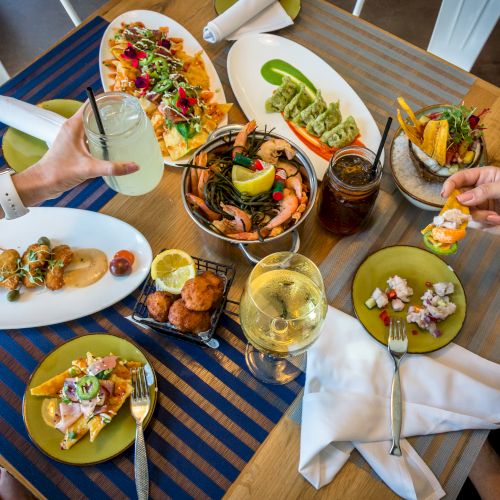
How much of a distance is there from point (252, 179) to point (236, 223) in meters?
Answer: 0.13

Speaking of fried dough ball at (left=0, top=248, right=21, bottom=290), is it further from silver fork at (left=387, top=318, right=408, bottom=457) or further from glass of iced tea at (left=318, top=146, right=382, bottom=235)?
silver fork at (left=387, top=318, right=408, bottom=457)

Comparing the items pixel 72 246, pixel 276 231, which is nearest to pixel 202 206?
pixel 276 231

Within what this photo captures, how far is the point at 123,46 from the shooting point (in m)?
1.69

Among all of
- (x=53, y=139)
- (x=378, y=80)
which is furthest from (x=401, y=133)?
(x=53, y=139)

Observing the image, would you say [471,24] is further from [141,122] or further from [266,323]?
[266,323]

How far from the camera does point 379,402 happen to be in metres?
1.18

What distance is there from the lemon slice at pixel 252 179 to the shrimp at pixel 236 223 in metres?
0.07

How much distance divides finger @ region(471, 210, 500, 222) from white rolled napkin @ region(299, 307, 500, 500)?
36 cm

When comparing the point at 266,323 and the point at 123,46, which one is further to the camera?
the point at 123,46

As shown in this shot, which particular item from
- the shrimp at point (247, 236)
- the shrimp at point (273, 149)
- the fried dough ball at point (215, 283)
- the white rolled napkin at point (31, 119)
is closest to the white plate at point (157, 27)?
the white rolled napkin at point (31, 119)

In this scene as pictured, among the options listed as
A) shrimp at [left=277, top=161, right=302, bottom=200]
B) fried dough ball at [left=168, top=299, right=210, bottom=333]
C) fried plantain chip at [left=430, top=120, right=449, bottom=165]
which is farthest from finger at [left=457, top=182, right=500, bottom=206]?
fried dough ball at [left=168, top=299, right=210, bottom=333]

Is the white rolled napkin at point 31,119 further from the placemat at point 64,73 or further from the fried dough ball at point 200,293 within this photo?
the fried dough ball at point 200,293

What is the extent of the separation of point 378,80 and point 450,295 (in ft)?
2.81

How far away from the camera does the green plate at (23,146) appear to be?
5.05ft
